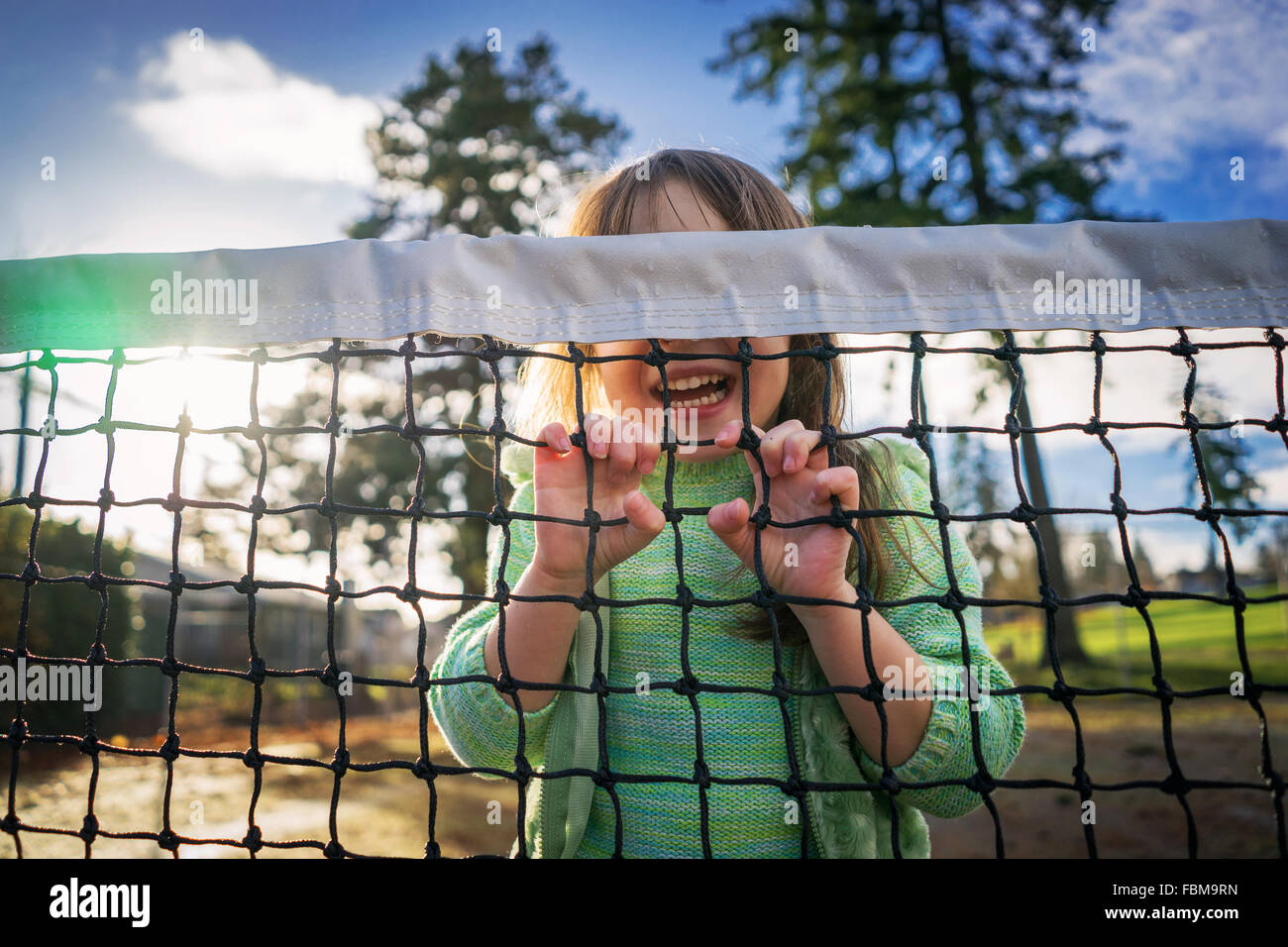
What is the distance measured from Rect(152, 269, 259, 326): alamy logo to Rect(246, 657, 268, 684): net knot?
0.58 meters

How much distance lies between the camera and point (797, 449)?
1.21m

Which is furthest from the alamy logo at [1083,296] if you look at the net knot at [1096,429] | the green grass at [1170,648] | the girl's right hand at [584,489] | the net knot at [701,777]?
the green grass at [1170,648]

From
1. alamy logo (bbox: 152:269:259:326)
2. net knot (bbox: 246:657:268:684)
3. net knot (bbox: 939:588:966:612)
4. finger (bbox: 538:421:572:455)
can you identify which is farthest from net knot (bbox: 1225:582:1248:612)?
alamy logo (bbox: 152:269:259:326)

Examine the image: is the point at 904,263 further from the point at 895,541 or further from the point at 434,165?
the point at 434,165

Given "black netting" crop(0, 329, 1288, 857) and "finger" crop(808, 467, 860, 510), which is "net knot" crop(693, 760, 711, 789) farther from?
"finger" crop(808, 467, 860, 510)

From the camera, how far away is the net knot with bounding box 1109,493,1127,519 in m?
1.35

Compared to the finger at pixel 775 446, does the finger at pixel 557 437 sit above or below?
above

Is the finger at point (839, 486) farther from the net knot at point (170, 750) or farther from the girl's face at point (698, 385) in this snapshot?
the net knot at point (170, 750)

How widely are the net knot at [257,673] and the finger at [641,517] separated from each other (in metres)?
0.66

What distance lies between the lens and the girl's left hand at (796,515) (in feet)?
3.98

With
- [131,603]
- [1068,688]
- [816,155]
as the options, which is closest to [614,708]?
[1068,688]

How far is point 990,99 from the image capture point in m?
10.2
